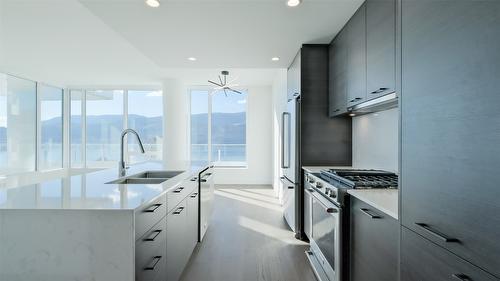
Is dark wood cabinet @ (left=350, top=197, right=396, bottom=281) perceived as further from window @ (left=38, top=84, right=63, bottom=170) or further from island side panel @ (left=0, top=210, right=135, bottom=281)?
window @ (left=38, top=84, right=63, bottom=170)

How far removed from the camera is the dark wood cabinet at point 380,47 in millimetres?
1646

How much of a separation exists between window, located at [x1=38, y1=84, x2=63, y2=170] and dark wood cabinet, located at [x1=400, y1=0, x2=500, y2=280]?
8.28 metres

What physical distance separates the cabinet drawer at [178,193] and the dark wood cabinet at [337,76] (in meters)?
1.82

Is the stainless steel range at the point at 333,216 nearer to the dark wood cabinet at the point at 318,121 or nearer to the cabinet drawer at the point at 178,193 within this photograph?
the dark wood cabinet at the point at 318,121

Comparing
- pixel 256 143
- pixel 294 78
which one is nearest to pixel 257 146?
pixel 256 143

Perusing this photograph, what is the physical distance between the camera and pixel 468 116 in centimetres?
80

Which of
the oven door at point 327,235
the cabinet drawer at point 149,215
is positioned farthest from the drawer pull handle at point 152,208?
the oven door at point 327,235

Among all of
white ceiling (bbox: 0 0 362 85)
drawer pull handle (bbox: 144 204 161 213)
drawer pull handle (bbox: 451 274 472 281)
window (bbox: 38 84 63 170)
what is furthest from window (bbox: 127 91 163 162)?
drawer pull handle (bbox: 451 274 472 281)

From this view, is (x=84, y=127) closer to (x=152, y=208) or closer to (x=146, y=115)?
(x=146, y=115)

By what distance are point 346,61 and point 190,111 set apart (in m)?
5.52

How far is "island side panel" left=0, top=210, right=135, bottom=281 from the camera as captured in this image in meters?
1.18

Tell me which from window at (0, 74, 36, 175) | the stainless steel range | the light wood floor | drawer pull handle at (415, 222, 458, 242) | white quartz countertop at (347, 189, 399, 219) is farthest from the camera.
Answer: window at (0, 74, 36, 175)

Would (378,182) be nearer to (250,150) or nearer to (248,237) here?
(248,237)

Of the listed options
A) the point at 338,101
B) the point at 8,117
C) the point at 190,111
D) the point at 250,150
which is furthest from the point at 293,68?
the point at 8,117
